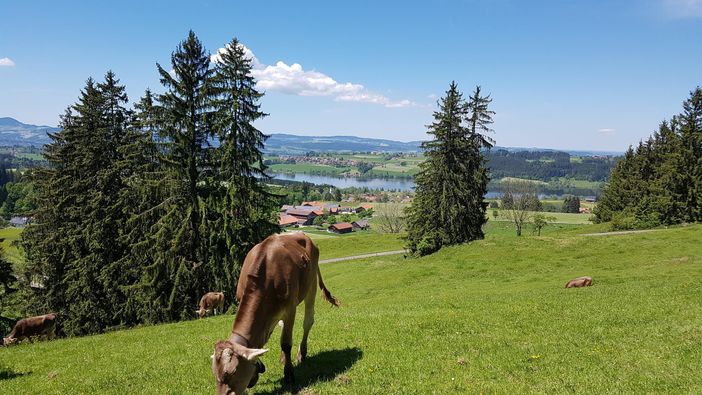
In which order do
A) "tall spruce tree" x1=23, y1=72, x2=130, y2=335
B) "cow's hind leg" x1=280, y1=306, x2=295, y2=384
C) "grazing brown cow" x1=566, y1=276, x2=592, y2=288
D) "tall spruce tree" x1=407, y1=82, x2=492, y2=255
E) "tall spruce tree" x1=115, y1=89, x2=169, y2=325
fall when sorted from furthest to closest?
"tall spruce tree" x1=407, y1=82, x2=492, y2=255 < "tall spruce tree" x1=23, y1=72, x2=130, y2=335 < "tall spruce tree" x1=115, y1=89, x2=169, y2=325 < "grazing brown cow" x1=566, y1=276, x2=592, y2=288 < "cow's hind leg" x1=280, y1=306, x2=295, y2=384

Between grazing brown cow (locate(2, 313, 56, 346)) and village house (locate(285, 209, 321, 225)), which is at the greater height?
grazing brown cow (locate(2, 313, 56, 346))

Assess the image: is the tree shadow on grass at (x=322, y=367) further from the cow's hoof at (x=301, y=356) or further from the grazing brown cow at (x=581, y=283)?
the grazing brown cow at (x=581, y=283)

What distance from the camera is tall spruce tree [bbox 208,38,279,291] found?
25297 millimetres

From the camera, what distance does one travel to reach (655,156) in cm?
6294

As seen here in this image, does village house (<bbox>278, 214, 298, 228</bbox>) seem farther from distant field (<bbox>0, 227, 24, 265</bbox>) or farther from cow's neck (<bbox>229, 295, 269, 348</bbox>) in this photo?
cow's neck (<bbox>229, 295, 269, 348</bbox>)

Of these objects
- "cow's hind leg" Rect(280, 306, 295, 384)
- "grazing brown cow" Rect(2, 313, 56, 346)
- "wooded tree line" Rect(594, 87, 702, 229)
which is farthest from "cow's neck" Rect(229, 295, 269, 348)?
"wooded tree line" Rect(594, 87, 702, 229)

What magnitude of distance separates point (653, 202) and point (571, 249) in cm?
2740

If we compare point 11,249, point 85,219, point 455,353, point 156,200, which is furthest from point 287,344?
point 11,249

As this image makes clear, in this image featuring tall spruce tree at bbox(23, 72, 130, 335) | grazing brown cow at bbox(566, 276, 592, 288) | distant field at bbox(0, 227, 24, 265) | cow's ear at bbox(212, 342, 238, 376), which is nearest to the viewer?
cow's ear at bbox(212, 342, 238, 376)

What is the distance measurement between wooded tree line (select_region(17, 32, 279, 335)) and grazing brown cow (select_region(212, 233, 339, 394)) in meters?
17.8

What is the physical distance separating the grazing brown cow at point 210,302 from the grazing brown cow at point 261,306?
1694 centimetres

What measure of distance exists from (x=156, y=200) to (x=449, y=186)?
90.6 feet

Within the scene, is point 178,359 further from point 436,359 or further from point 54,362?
point 436,359

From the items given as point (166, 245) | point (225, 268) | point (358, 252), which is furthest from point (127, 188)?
point (358, 252)
